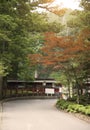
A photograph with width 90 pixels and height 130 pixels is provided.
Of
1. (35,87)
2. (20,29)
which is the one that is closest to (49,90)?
(35,87)


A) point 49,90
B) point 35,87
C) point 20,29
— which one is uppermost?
point 20,29

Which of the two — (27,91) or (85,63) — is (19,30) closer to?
(85,63)

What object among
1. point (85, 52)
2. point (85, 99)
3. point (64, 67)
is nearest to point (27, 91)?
point (85, 99)

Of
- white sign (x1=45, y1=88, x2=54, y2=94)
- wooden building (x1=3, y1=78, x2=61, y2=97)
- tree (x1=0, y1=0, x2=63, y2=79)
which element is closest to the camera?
tree (x1=0, y1=0, x2=63, y2=79)

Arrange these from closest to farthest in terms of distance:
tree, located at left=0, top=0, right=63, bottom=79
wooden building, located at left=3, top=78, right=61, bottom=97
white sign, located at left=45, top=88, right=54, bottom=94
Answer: tree, located at left=0, top=0, right=63, bottom=79
wooden building, located at left=3, top=78, right=61, bottom=97
white sign, located at left=45, top=88, right=54, bottom=94

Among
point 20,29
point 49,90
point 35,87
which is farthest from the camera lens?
point 35,87

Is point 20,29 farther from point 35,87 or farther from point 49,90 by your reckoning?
point 35,87

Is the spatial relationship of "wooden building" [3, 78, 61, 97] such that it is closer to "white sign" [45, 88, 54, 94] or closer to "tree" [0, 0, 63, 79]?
"white sign" [45, 88, 54, 94]

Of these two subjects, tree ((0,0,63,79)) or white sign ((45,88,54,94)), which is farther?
white sign ((45,88,54,94))

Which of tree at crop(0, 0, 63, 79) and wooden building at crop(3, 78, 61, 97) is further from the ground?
tree at crop(0, 0, 63, 79)

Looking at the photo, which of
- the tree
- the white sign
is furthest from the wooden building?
the tree

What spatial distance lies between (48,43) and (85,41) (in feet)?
10.2

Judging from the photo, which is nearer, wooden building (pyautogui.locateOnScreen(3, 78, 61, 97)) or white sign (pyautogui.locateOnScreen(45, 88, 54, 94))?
wooden building (pyautogui.locateOnScreen(3, 78, 61, 97))

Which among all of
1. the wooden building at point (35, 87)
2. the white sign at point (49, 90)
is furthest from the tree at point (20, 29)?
the white sign at point (49, 90)
